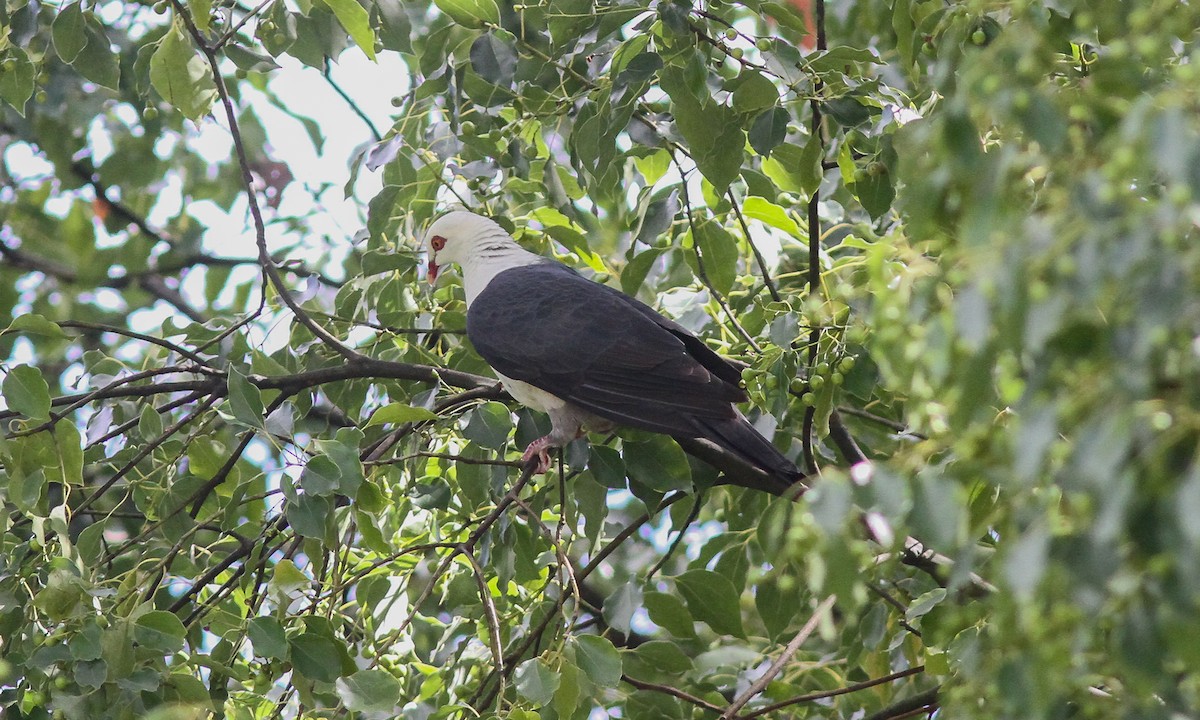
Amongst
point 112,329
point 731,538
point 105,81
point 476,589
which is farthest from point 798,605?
point 105,81

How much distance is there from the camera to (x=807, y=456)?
2574 millimetres

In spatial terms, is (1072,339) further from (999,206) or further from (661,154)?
(661,154)

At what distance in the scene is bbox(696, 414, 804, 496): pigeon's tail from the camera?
2.79 meters

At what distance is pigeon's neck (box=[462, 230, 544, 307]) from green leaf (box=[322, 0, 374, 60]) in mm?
1164

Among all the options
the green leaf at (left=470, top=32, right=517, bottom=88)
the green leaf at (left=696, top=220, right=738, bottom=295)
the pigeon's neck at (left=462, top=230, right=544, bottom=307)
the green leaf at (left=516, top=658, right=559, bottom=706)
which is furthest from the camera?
the pigeon's neck at (left=462, top=230, right=544, bottom=307)

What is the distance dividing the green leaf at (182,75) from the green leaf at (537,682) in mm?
1482

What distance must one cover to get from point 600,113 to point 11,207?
4783mm

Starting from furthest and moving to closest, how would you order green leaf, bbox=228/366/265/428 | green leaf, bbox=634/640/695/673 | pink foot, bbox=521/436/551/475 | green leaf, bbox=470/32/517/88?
pink foot, bbox=521/436/551/475, green leaf, bbox=634/640/695/673, green leaf, bbox=470/32/517/88, green leaf, bbox=228/366/265/428

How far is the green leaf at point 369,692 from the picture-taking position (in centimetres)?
225

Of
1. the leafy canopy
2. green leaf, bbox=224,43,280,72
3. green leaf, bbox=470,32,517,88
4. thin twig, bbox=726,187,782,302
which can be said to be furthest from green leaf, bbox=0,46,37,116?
thin twig, bbox=726,187,782,302

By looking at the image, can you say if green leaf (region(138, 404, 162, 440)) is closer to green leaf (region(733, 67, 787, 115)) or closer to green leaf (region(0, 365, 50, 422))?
green leaf (region(0, 365, 50, 422))

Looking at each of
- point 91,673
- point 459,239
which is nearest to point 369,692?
point 91,673

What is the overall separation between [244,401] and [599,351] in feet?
3.86

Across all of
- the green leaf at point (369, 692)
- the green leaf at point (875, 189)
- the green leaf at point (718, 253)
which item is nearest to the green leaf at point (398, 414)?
the green leaf at point (369, 692)
